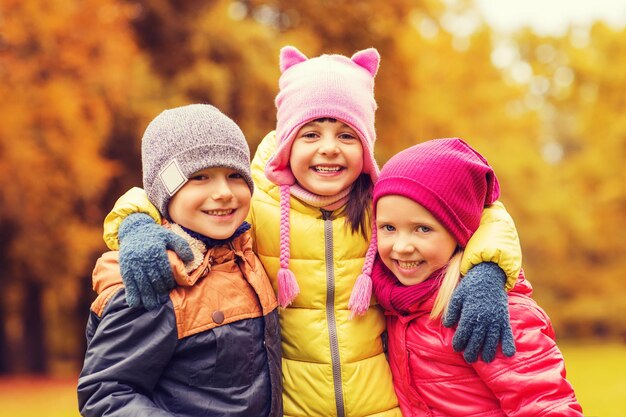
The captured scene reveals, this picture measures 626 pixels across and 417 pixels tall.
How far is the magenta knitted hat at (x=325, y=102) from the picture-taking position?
337cm

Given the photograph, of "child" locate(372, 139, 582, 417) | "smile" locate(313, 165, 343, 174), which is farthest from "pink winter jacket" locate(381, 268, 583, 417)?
"smile" locate(313, 165, 343, 174)

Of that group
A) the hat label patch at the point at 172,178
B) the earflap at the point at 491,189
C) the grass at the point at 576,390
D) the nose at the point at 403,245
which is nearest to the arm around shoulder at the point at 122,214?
the hat label patch at the point at 172,178

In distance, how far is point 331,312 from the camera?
3311mm

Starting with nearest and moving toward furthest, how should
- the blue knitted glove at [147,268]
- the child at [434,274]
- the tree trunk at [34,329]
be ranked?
the blue knitted glove at [147,268], the child at [434,274], the tree trunk at [34,329]

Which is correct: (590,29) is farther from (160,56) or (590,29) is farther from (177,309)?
(177,309)

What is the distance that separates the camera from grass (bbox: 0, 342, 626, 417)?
8.21 m

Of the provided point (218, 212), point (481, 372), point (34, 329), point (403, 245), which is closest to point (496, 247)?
point (403, 245)

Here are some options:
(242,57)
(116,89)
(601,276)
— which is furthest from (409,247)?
(601,276)

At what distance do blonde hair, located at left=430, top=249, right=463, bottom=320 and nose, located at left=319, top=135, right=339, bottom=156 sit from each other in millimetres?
705

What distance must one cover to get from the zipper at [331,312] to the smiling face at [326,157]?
149 millimetres

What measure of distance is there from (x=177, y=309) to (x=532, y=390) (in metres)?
1.37

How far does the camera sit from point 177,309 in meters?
2.80

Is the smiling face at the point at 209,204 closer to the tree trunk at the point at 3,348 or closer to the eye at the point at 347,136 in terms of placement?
the eye at the point at 347,136

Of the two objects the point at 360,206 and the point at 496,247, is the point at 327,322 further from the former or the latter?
the point at 496,247
